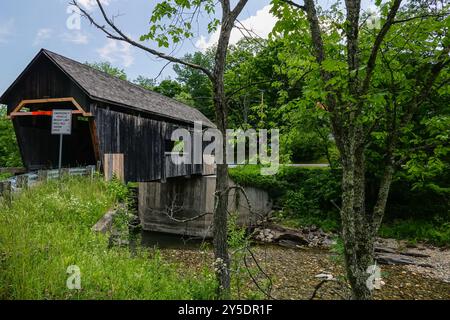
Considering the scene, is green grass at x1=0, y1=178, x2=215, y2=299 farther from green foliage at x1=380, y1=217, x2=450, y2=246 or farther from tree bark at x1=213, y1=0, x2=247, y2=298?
green foliage at x1=380, y1=217, x2=450, y2=246

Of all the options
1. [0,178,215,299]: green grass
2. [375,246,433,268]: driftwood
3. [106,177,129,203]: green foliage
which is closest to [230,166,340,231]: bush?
[375,246,433,268]: driftwood

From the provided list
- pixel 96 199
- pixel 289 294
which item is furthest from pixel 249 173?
pixel 96 199

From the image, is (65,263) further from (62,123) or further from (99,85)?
(99,85)

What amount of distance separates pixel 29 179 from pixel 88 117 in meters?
3.34

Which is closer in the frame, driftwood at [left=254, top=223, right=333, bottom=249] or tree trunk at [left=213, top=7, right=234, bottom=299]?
tree trunk at [left=213, top=7, right=234, bottom=299]

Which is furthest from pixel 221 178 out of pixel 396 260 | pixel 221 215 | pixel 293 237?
pixel 293 237

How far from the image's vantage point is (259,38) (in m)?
3.66

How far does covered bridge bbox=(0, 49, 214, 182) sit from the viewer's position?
9.64 metres

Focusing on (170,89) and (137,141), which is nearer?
(137,141)

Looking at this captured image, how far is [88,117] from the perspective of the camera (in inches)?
373

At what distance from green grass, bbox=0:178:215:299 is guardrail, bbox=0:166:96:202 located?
0.24m

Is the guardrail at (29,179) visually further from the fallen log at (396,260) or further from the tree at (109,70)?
the tree at (109,70)

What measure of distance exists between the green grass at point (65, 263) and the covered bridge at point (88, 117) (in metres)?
4.63
